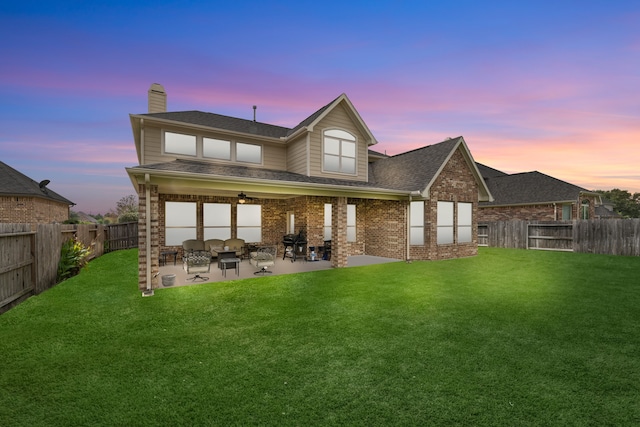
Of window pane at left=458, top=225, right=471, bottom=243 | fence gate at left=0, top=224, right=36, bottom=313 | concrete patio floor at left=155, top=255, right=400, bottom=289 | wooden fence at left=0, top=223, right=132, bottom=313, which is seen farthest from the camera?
window pane at left=458, top=225, right=471, bottom=243

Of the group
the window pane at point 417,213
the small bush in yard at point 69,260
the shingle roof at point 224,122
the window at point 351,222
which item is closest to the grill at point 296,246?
the window at point 351,222

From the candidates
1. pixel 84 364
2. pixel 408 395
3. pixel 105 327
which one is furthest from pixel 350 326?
pixel 105 327

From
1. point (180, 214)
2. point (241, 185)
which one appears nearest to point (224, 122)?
point (180, 214)

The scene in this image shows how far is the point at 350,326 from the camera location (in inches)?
232

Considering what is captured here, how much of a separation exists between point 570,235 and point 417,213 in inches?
441

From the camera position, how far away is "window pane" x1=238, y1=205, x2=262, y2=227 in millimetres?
16406

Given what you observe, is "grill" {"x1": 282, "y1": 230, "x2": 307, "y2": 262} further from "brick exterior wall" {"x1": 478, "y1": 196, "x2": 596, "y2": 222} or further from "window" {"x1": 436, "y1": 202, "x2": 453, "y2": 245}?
"brick exterior wall" {"x1": 478, "y1": 196, "x2": 596, "y2": 222}

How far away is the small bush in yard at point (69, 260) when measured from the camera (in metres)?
10.7

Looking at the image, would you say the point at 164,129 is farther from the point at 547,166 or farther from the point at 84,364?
the point at 547,166

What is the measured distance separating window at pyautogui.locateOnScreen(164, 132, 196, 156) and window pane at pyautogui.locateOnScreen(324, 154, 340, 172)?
6754 mm

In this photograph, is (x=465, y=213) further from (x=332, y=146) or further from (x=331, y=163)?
(x=332, y=146)

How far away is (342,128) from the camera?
15562 millimetres

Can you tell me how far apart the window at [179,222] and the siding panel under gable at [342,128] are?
22.9 ft

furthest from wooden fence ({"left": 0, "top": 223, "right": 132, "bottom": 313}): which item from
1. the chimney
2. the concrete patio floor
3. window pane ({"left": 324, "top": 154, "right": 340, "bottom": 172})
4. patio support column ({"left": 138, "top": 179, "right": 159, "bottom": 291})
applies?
window pane ({"left": 324, "top": 154, "right": 340, "bottom": 172})
